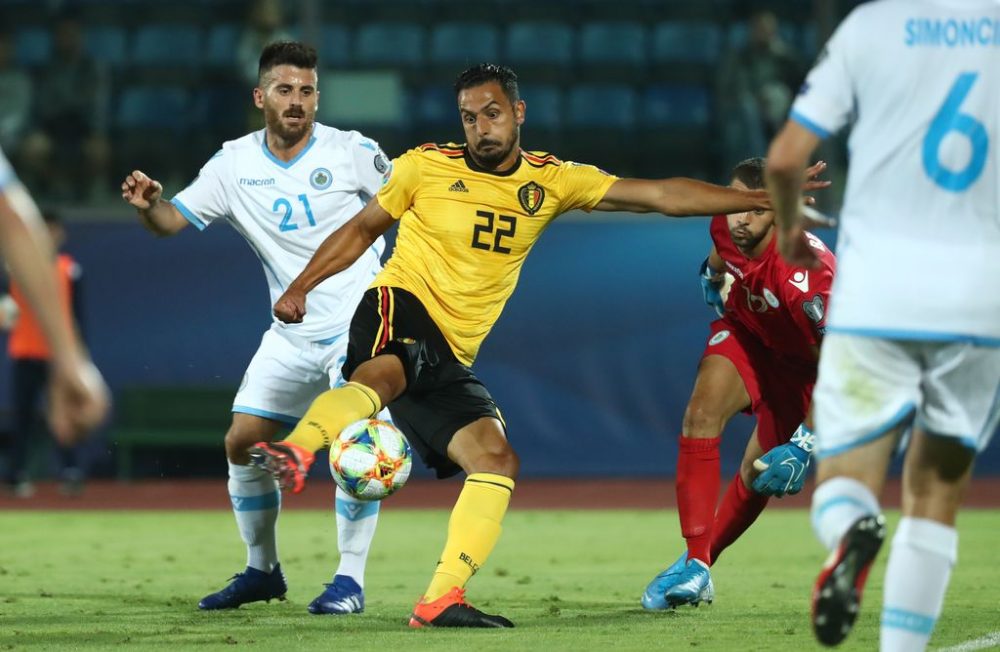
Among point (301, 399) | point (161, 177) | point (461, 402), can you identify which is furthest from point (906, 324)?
point (161, 177)

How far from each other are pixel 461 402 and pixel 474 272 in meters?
0.53

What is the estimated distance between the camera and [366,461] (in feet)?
19.2

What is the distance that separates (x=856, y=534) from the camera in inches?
162

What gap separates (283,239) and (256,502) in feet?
3.86

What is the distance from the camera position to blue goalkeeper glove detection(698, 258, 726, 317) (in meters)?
7.37

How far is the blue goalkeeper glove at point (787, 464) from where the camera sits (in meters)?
6.89

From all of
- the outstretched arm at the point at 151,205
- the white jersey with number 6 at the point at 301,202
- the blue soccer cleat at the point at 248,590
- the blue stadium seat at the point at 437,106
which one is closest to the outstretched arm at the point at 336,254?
the white jersey with number 6 at the point at 301,202

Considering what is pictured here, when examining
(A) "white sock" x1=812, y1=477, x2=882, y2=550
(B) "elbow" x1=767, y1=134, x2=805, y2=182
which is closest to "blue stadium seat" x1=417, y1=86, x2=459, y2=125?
(B) "elbow" x1=767, y1=134, x2=805, y2=182

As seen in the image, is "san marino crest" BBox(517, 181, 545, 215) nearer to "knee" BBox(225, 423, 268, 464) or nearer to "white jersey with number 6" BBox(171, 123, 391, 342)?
"white jersey with number 6" BBox(171, 123, 391, 342)

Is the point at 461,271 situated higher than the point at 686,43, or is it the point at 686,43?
the point at 686,43

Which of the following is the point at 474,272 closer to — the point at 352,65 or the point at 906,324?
the point at 906,324

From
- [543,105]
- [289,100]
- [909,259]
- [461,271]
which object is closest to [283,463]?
[461,271]

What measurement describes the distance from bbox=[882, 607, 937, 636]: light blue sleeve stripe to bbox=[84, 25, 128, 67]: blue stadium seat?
13878 mm

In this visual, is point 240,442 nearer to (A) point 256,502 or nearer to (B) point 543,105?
(A) point 256,502
